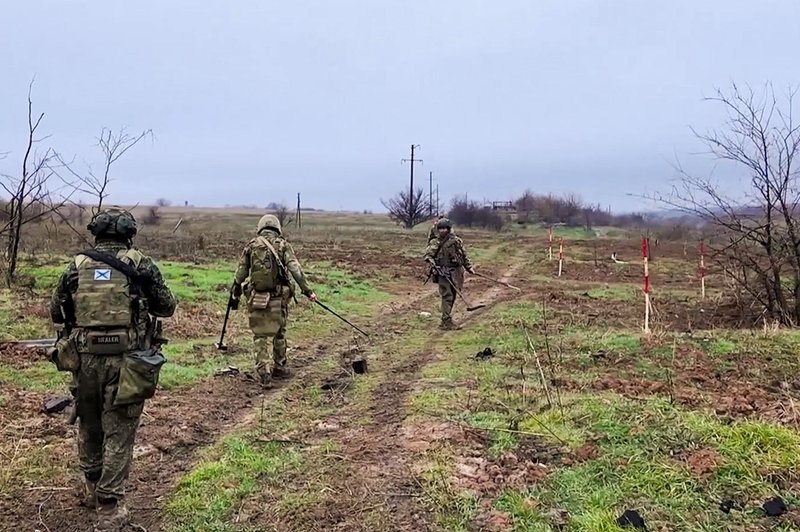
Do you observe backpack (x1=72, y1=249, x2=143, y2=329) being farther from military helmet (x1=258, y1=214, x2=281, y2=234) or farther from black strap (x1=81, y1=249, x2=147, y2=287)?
military helmet (x1=258, y1=214, x2=281, y2=234)

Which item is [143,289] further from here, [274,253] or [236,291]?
[236,291]

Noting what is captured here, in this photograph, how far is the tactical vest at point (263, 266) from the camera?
26.7 ft

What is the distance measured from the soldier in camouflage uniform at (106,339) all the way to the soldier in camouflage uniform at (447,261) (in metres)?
7.77

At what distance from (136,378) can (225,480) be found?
3.63 ft

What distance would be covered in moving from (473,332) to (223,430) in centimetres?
570

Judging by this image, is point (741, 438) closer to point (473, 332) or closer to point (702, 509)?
point (702, 509)

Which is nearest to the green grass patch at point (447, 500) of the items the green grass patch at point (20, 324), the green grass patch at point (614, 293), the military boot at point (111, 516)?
the military boot at point (111, 516)

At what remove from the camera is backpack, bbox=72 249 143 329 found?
167 inches

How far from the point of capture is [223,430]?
20.6ft

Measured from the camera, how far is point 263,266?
26.7 ft

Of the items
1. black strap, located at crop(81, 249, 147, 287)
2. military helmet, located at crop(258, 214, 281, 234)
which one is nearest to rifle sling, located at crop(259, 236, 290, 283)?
military helmet, located at crop(258, 214, 281, 234)

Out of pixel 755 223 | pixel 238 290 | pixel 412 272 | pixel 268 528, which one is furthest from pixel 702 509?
pixel 412 272

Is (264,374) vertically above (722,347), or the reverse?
(722,347)

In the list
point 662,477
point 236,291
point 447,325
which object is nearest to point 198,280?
point 447,325
